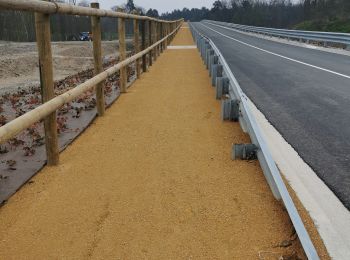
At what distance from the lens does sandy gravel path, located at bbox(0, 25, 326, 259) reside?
9.54 feet

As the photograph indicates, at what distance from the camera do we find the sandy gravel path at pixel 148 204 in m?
2.91

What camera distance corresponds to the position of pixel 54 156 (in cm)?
445

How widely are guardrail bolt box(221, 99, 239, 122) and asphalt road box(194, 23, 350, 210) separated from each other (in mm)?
525

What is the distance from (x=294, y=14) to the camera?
117 meters

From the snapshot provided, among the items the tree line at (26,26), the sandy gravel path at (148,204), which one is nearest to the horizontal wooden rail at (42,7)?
the sandy gravel path at (148,204)

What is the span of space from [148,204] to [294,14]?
12246cm

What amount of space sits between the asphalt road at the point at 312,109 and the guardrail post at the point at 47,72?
8.81 ft

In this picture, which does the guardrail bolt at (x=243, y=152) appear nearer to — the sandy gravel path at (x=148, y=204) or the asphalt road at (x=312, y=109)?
the sandy gravel path at (x=148, y=204)

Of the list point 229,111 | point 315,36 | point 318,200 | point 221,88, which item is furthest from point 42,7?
point 315,36

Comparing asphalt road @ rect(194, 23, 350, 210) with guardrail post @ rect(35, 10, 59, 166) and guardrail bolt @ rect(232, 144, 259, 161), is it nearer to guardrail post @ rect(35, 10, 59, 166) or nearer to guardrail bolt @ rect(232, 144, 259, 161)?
guardrail bolt @ rect(232, 144, 259, 161)

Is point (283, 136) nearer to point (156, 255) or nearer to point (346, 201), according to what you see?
point (346, 201)

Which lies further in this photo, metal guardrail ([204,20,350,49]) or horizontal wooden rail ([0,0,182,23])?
metal guardrail ([204,20,350,49])

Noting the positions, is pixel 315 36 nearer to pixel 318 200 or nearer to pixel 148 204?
pixel 318 200

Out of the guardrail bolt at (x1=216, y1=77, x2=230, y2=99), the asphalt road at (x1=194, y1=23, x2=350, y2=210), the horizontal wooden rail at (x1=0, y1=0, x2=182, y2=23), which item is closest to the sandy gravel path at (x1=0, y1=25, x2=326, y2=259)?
the asphalt road at (x1=194, y1=23, x2=350, y2=210)
